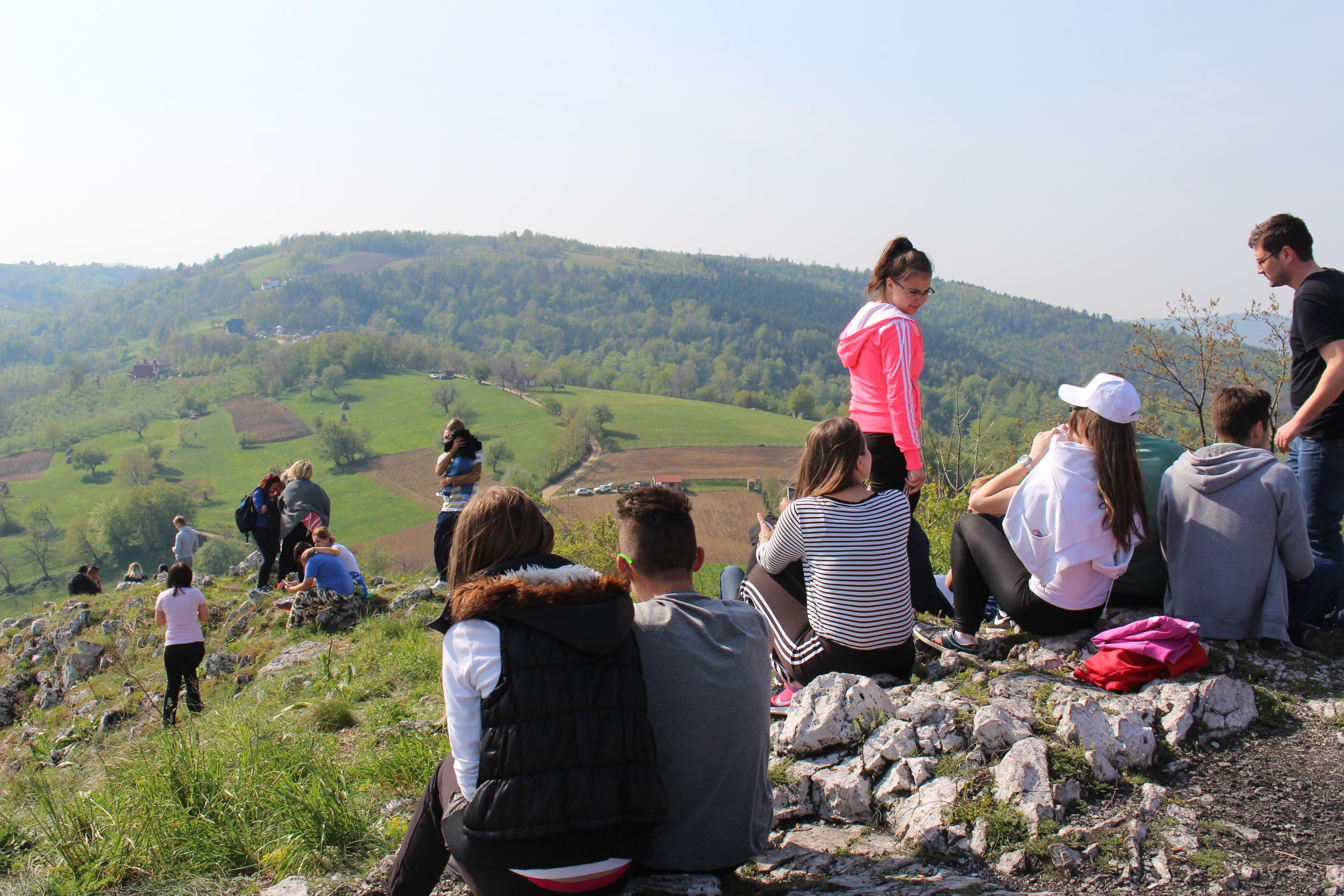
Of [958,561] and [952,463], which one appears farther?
[952,463]

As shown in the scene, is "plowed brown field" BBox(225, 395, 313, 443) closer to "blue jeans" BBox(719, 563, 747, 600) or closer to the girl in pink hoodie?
"blue jeans" BBox(719, 563, 747, 600)

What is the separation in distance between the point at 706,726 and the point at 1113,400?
253cm

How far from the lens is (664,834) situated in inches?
97.6

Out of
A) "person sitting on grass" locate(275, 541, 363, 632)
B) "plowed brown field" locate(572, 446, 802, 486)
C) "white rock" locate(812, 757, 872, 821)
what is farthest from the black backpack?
"plowed brown field" locate(572, 446, 802, 486)

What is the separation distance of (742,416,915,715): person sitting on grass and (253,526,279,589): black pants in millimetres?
8634

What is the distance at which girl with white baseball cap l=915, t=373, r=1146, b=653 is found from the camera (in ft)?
11.9

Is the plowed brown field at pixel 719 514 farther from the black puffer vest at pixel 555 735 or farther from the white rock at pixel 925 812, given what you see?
the black puffer vest at pixel 555 735

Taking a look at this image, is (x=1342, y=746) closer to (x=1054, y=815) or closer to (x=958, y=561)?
(x=1054, y=815)

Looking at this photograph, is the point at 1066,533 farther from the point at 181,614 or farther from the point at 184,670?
the point at 184,670

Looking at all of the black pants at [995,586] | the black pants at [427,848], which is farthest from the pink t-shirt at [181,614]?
the black pants at [995,586]

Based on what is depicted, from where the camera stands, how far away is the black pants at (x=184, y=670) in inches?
280

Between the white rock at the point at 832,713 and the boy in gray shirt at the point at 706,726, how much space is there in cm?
82

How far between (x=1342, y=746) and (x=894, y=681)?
177cm

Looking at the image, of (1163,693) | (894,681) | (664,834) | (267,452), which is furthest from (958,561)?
(267,452)
